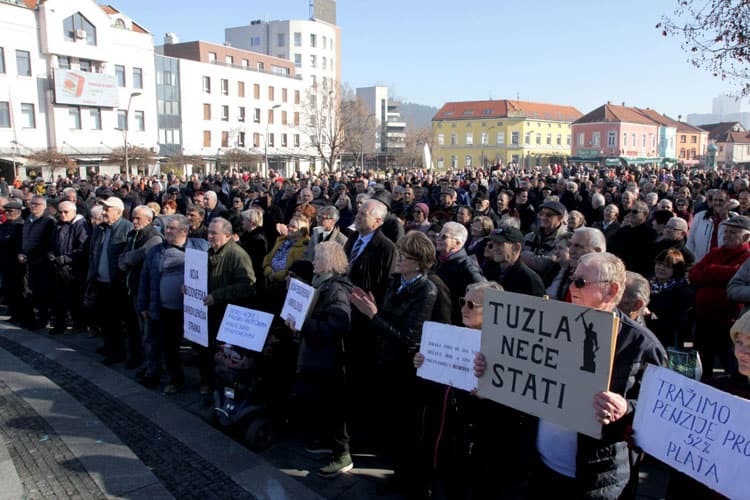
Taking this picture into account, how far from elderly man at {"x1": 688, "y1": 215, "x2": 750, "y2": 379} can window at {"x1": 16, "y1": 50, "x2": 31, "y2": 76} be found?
160 ft

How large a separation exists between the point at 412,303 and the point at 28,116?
4833 cm

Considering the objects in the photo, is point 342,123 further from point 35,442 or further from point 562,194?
point 35,442

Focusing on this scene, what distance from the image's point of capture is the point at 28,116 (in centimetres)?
4325

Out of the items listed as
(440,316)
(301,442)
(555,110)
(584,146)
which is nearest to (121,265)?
(301,442)

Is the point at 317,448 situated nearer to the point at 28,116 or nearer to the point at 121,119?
the point at 28,116

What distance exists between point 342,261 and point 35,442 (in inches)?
131

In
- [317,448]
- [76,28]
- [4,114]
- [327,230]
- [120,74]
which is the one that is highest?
[76,28]

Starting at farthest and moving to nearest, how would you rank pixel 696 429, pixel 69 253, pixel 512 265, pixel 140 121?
pixel 140 121 → pixel 69 253 → pixel 512 265 → pixel 696 429

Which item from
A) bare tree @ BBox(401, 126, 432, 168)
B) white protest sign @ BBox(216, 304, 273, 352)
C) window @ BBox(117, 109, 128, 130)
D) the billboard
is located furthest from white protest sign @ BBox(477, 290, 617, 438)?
bare tree @ BBox(401, 126, 432, 168)

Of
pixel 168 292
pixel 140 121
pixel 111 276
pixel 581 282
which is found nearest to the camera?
pixel 581 282

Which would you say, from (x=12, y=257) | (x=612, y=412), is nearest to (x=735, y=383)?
(x=612, y=412)

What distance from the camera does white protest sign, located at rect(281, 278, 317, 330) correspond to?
15.5 ft

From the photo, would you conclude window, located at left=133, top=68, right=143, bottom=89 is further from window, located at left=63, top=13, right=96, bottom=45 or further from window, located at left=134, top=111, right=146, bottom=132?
window, located at left=63, top=13, right=96, bottom=45

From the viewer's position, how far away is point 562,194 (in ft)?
44.3
